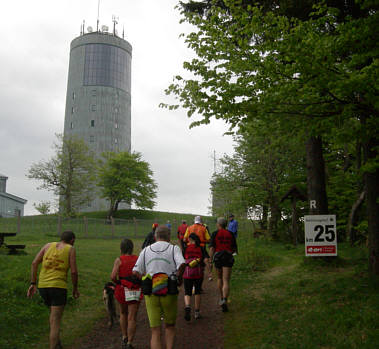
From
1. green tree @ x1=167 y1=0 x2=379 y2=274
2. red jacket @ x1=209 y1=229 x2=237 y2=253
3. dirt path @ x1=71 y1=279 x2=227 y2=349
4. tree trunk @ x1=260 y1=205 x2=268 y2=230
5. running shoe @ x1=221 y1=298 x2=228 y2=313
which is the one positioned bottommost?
dirt path @ x1=71 y1=279 x2=227 y2=349

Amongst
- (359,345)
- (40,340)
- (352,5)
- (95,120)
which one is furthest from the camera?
(95,120)

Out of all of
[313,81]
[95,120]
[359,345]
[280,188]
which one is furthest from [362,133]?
[95,120]

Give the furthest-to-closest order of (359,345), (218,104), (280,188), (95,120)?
(95,120), (280,188), (218,104), (359,345)

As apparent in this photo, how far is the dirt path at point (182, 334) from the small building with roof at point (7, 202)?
4896 cm

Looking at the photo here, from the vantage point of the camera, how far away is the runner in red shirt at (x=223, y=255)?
809 cm

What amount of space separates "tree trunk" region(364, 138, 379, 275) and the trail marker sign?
163cm

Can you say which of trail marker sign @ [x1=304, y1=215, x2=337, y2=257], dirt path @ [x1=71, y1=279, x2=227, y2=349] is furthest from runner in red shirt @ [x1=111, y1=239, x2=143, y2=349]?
trail marker sign @ [x1=304, y1=215, x2=337, y2=257]

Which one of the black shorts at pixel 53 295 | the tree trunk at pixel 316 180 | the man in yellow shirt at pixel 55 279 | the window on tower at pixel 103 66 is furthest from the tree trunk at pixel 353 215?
the window on tower at pixel 103 66

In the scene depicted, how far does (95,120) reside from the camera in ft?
256

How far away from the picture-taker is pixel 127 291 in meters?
5.98

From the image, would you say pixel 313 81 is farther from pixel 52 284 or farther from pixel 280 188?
pixel 280 188

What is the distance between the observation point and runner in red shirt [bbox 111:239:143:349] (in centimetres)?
598

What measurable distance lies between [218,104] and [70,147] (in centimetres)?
4094

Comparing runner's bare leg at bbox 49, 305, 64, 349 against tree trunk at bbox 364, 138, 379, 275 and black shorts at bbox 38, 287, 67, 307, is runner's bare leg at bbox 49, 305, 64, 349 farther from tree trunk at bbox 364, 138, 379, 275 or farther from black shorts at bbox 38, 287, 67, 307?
tree trunk at bbox 364, 138, 379, 275
